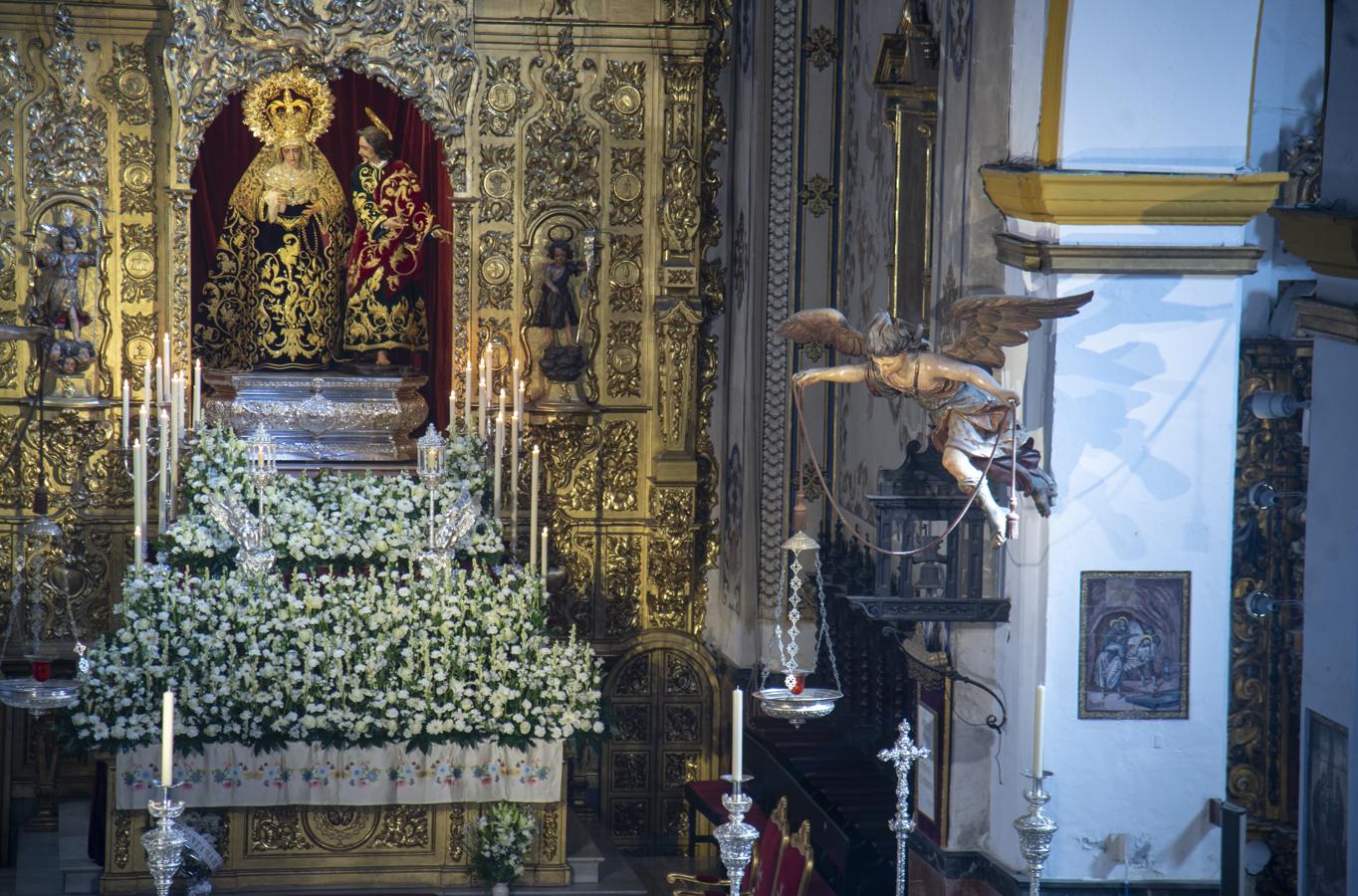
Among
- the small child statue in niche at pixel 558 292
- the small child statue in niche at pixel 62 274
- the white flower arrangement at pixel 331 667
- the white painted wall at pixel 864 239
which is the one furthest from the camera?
the small child statue in niche at pixel 558 292

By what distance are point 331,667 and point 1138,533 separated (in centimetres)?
443

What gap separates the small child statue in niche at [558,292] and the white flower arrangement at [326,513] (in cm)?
128

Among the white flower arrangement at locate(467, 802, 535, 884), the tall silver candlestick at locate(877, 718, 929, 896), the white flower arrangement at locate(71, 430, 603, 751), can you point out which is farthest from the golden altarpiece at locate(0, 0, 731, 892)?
the tall silver candlestick at locate(877, 718, 929, 896)

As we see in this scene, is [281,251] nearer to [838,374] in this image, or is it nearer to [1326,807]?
[838,374]

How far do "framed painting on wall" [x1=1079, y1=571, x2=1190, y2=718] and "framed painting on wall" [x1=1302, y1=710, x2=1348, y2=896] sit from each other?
0.64m

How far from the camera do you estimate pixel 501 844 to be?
39.5 feet

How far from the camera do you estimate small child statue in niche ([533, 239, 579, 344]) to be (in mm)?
15789

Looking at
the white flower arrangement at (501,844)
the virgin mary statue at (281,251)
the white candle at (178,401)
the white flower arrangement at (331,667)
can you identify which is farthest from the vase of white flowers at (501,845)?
the virgin mary statue at (281,251)

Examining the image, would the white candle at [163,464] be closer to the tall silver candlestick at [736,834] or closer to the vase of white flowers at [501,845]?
the vase of white flowers at [501,845]

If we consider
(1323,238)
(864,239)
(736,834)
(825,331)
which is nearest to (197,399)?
(864,239)

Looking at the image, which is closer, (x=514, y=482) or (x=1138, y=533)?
(x=1138, y=533)

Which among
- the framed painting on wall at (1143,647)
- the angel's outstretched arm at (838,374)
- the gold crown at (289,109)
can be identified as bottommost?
the framed painting on wall at (1143,647)

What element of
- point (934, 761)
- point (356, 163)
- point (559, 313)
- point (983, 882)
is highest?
point (356, 163)

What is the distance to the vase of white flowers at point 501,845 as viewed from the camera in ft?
39.5
